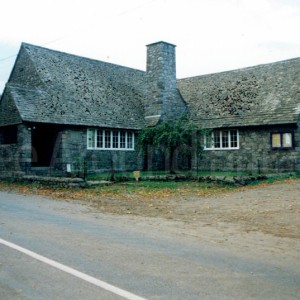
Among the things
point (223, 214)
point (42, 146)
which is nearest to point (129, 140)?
point (42, 146)

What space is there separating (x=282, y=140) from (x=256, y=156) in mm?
1988

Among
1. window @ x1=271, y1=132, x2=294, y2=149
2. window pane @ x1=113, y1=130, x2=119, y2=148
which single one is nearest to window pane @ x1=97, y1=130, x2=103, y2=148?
window pane @ x1=113, y1=130, x2=119, y2=148

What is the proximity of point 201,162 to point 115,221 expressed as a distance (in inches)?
732

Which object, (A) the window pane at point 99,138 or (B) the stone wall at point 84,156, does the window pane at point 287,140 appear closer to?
(B) the stone wall at point 84,156

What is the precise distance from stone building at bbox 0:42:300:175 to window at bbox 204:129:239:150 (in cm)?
7

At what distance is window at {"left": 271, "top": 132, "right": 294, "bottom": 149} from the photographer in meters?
24.1

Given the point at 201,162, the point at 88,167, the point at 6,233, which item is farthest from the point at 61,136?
the point at 6,233

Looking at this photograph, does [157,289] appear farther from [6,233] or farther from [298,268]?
[6,233]

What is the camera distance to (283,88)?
1041 inches

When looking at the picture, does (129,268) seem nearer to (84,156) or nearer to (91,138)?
(84,156)

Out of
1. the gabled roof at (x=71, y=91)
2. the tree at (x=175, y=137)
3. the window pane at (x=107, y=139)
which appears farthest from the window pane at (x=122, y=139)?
the tree at (x=175, y=137)

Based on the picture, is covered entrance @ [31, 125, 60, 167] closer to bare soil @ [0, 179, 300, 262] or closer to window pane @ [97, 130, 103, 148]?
window pane @ [97, 130, 103, 148]

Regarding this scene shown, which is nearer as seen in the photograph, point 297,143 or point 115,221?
point 115,221

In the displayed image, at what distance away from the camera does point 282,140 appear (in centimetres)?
2439
